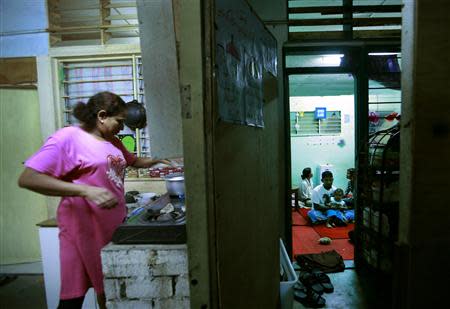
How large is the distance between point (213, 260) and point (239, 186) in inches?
14.6

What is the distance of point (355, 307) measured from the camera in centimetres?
276

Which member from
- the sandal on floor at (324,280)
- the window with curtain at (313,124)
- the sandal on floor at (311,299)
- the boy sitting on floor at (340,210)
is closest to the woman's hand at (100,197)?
the sandal on floor at (311,299)

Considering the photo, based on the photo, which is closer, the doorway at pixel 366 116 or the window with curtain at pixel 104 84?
the doorway at pixel 366 116

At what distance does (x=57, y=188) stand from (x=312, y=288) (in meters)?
2.63

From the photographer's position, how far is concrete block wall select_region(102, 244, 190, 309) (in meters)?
1.24

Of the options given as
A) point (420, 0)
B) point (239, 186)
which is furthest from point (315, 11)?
point (239, 186)

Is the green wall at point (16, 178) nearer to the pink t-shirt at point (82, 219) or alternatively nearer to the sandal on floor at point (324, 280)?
the pink t-shirt at point (82, 219)

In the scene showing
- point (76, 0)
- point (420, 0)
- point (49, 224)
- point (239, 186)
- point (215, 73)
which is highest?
point (76, 0)

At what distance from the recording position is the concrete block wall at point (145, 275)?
1242 millimetres

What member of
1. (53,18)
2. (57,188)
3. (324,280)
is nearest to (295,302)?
(324,280)

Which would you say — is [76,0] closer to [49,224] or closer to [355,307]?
[49,224]

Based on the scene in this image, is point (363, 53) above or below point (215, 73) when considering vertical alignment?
above

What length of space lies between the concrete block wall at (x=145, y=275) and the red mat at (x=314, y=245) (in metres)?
3.03

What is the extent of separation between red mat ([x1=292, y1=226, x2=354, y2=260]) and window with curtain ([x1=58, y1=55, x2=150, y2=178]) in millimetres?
2496
